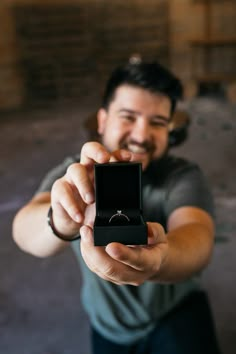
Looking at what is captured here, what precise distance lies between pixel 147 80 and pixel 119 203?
0.33 metres

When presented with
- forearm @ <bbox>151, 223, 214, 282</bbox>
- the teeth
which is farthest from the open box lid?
the teeth

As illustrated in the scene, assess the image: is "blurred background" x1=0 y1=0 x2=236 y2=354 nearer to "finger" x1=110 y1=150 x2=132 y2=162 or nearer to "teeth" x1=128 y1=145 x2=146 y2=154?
"teeth" x1=128 y1=145 x2=146 y2=154

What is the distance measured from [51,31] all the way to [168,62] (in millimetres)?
954

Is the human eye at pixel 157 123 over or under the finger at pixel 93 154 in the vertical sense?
under

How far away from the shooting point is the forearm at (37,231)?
0.50m

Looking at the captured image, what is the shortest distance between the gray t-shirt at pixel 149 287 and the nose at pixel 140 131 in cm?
6

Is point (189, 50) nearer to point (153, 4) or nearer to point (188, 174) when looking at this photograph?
point (153, 4)

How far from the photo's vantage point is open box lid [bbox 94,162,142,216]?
289mm

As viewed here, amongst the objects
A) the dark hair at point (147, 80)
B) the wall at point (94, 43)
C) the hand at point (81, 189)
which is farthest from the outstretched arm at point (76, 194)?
the wall at point (94, 43)

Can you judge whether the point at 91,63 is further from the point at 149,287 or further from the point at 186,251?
the point at 186,251

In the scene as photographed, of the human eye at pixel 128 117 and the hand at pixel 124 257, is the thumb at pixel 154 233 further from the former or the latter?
the human eye at pixel 128 117

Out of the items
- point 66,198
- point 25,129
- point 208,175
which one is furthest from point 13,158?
point 66,198

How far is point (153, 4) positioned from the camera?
134 inches

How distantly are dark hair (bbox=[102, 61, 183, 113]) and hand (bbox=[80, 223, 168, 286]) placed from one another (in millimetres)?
312
